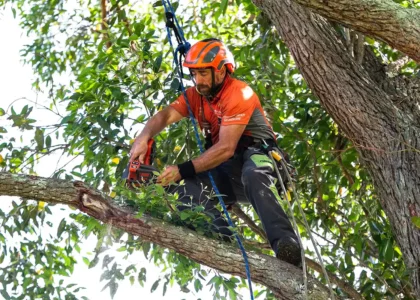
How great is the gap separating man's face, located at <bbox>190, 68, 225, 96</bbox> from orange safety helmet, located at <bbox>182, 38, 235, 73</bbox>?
4 cm

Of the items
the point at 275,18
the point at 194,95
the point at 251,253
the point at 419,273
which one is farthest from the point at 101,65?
the point at 419,273

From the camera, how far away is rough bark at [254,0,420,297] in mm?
4410

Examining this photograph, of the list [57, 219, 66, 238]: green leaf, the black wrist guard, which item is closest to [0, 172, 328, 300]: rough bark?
the black wrist guard

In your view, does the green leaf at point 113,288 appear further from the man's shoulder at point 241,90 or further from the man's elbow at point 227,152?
the man's shoulder at point 241,90

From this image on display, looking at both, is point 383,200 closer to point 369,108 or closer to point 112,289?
point 369,108

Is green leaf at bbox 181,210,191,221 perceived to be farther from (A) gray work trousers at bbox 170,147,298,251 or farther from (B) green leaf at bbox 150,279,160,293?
(B) green leaf at bbox 150,279,160,293

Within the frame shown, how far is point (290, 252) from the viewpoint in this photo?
411 centimetres

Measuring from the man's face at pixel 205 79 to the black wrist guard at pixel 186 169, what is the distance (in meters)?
0.48

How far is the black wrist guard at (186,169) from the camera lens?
448cm

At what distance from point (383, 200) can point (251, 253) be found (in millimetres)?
920

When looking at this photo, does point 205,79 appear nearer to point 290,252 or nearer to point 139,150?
point 139,150

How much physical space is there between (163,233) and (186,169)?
59 cm

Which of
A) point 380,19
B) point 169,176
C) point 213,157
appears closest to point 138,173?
point 169,176

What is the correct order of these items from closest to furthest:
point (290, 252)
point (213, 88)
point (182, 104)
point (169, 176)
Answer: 1. point (290, 252)
2. point (169, 176)
3. point (213, 88)
4. point (182, 104)
